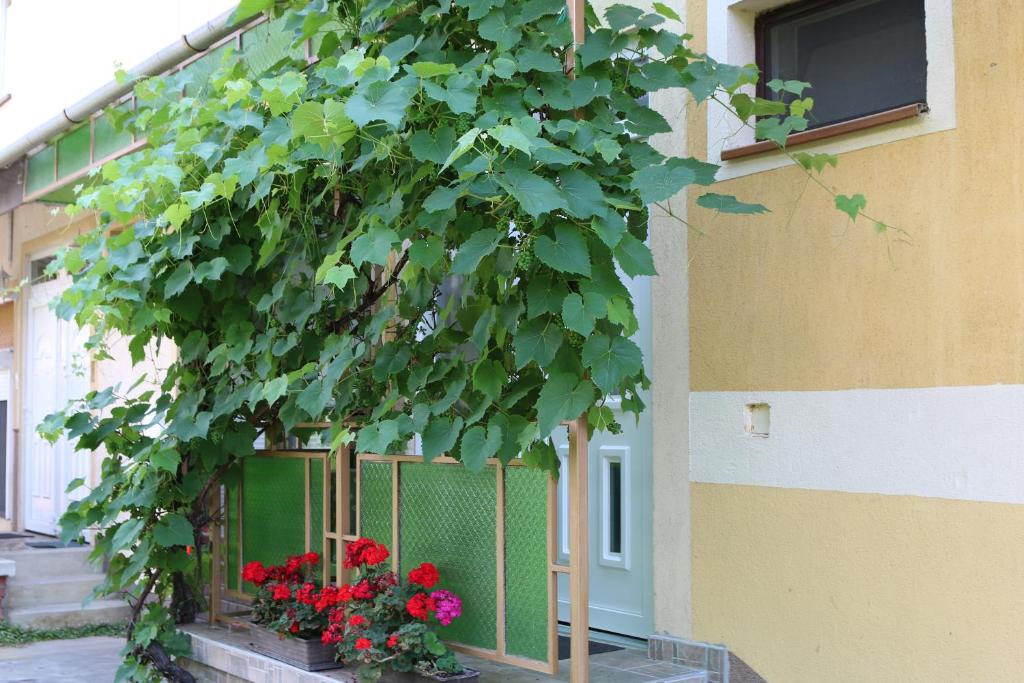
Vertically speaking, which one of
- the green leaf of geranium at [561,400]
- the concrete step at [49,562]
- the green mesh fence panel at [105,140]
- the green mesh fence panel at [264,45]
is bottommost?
the concrete step at [49,562]

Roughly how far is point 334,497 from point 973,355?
2.91 meters

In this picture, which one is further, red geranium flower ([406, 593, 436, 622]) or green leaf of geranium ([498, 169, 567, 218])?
red geranium flower ([406, 593, 436, 622])

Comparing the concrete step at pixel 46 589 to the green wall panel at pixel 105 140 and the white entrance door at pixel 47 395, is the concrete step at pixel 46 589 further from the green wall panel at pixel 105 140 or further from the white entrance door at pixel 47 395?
the green wall panel at pixel 105 140

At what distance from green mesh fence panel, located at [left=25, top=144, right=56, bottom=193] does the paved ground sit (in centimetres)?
321

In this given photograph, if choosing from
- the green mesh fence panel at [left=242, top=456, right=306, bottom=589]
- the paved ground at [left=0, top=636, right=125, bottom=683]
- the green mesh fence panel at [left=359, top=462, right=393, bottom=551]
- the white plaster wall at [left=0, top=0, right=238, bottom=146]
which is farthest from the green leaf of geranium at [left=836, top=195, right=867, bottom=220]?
the paved ground at [left=0, top=636, right=125, bottom=683]

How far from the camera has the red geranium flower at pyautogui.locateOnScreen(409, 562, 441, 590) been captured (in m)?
4.27

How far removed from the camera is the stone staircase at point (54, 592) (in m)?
7.03

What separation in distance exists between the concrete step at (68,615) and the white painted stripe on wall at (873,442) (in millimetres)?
4419

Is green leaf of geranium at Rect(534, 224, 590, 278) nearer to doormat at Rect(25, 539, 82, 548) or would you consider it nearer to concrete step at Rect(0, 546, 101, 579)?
concrete step at Rect(0, 546, 101, 579)

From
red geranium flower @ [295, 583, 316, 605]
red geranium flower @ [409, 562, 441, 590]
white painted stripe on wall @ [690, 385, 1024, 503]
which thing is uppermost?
white painted stripe on wall @ [690, 385, 1024, 503]

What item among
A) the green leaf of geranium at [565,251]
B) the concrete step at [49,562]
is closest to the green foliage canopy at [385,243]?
the green leaf of geranium at [565,251]

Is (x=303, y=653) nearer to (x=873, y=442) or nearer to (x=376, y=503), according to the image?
(x=376, y=503)

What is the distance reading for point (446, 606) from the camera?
166 inches

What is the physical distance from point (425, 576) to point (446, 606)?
15cm
